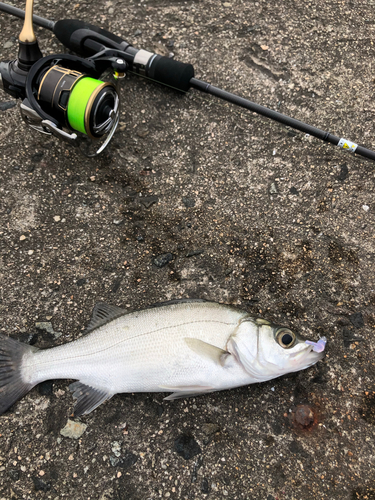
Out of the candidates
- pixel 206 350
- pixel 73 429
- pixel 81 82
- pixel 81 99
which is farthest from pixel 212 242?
pixel 73 429

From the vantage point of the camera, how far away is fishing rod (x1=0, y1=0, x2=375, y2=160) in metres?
2.68

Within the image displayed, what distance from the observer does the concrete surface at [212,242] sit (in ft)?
7.88

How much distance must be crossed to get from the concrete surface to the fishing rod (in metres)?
0.28

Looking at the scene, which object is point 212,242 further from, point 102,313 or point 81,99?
point 81,99

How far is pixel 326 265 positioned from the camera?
288 cm

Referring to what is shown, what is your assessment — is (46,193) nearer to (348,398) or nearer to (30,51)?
(30,51)

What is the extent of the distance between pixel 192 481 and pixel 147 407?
1.82 feet

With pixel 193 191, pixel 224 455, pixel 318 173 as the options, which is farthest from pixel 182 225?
pixel 224 455

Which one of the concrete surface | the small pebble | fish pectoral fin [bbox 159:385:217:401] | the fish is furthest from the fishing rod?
the small pebble

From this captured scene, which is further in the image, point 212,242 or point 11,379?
point 212,242

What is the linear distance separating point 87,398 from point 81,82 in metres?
2.33

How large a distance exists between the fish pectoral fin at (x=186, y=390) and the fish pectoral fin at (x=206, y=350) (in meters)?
0.20

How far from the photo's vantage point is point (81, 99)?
2.66 metres

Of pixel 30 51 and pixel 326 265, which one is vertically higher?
pixel 30 51
